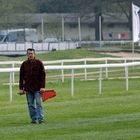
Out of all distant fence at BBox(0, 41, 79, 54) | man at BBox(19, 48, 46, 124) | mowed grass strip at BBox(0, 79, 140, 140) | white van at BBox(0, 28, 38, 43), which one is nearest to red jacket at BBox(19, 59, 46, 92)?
man at BBox(19, 48, 46, 124)

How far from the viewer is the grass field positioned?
15914mm

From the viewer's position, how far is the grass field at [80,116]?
1591 centimetres

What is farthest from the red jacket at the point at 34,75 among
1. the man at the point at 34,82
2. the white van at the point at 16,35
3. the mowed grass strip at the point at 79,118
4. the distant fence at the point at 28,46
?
the white van at the point at 16,35

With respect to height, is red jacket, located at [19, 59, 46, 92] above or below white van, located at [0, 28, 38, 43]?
below

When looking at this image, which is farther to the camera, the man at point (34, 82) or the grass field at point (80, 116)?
the man at point (34, 82)

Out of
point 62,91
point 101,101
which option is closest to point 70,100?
point 101,101

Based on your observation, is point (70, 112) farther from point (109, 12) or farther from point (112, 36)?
point (112, 36)

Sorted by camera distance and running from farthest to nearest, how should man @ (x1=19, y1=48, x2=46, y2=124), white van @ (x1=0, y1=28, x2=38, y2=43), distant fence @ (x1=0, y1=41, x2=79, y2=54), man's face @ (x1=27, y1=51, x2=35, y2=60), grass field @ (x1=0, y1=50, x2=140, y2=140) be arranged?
white van @ (x1=0, y1=28, x2=38, y2=43) → distant fence @ (x1=0, y1=41, x2=79, y2=54) → man @ (x1=19, y1=48, x2=46, y2=124) → man's face @ (x1=27, y1=51, x2=35, y2=60) → grass field @ (x1=0, y1=50, x2=140, y2=140)

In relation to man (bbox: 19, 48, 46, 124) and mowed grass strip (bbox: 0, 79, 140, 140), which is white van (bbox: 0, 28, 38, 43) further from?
man (bbox: 19, 48, 46, 124)

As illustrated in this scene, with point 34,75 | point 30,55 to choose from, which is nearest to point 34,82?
point 34,75

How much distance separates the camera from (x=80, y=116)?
1980 centimetres

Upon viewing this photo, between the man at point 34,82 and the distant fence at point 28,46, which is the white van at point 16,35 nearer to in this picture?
the distant fence at point 28,46

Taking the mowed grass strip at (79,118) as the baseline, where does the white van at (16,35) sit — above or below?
above

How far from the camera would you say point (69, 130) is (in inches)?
654
